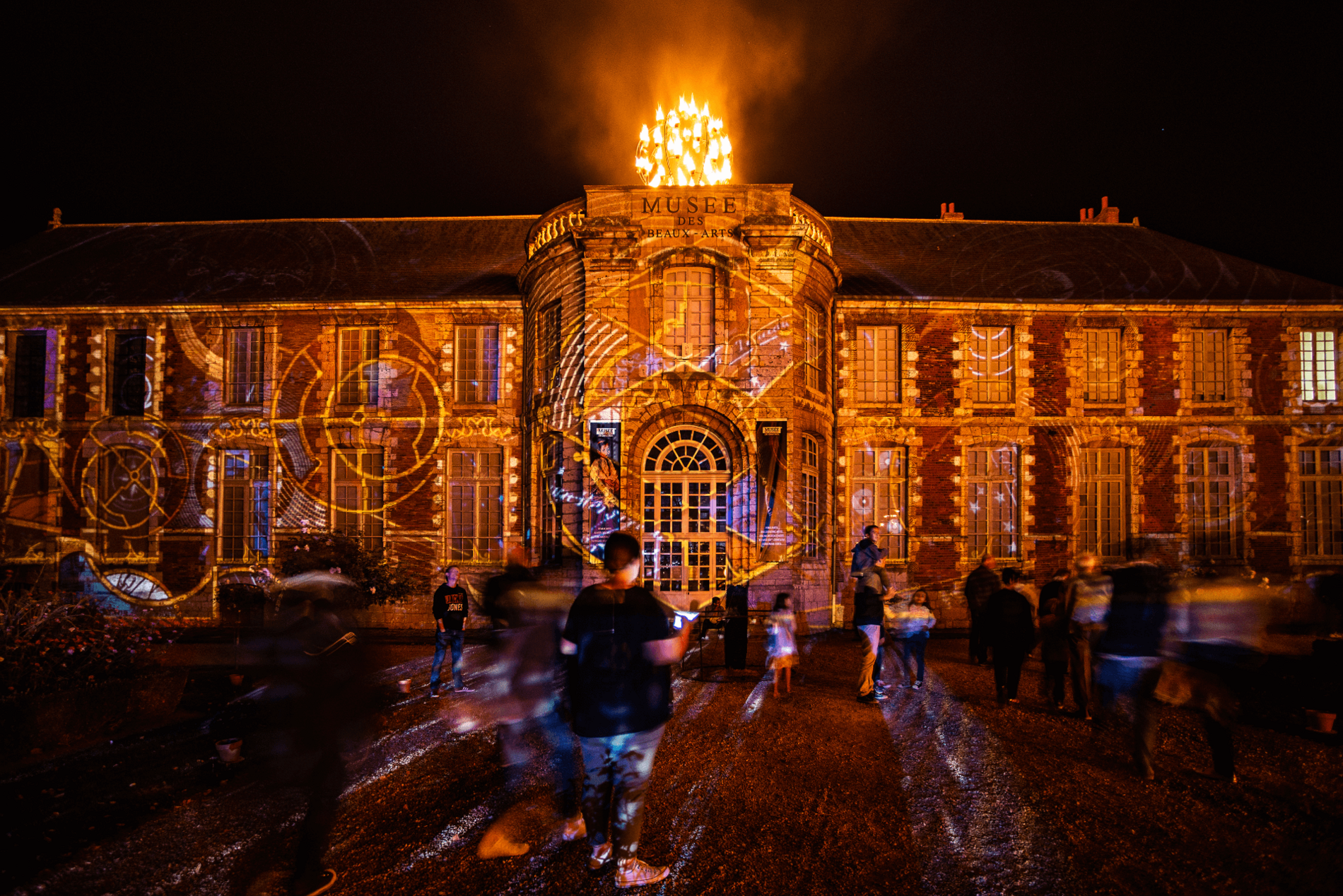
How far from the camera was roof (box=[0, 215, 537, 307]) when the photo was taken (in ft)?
65.2

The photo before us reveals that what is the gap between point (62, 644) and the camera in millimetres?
7535

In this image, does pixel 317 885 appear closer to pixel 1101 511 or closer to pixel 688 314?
pixel 688 314

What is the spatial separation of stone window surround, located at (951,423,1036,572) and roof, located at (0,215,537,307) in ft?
40.0

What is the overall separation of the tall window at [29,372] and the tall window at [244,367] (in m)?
5.09

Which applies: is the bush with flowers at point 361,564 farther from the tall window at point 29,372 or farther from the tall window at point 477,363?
the tall window at point 29,372

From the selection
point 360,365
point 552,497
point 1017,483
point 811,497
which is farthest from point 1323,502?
point 360,365

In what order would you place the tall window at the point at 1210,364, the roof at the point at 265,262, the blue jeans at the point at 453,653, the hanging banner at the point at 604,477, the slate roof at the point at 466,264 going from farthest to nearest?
the roof at the point at 265,262, the slate roof at the point at 466,264, the tall window at the point at 1210,364, the hanging banner at the point at 604,477, the blue jeans at the point at 453,653

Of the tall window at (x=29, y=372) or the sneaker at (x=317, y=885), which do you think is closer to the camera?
the sneaker at (x=317, y=885)

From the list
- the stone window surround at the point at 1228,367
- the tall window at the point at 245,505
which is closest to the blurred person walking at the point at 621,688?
the tall window at the point at 245,505

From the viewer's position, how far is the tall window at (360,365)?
A: 19.5m

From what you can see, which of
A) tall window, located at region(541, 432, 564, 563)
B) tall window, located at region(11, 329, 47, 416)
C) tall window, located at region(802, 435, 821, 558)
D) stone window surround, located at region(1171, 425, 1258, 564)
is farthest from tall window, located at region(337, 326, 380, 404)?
stone window surround, located at region(1171, 425, 1258, 564)

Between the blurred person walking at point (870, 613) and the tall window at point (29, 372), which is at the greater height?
the tall window at point (29, 372)

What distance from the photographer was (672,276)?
16.0 m

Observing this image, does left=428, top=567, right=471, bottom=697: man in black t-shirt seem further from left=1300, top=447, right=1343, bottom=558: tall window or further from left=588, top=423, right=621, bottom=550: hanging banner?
left=1300, top=447, right=1343, bottom=558: tall window
